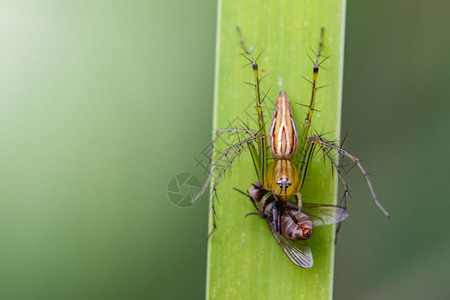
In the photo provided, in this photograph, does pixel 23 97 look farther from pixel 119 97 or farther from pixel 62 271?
pixel 62 271

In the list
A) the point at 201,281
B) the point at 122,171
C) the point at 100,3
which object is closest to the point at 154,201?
the point at 122,171

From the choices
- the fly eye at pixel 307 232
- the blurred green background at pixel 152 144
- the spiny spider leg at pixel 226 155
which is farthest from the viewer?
the blurred green background at pixel 152 144

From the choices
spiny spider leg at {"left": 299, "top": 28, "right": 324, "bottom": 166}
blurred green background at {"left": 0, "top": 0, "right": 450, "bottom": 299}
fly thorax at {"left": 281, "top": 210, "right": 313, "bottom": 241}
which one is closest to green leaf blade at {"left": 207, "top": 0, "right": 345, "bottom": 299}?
spiny spider leg at {"left": 299, "top": 28, "right": 324, "bottom": 166}

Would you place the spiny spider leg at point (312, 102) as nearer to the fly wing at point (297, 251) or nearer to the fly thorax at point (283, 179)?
the fly thorax at point (283, 179)

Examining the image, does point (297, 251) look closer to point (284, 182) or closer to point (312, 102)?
point (284, 182)

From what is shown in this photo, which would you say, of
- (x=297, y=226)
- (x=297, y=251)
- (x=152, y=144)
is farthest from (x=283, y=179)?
(x=152, y=144)

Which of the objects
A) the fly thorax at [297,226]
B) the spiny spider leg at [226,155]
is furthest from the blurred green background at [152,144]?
the fly thorax at [297,226]
